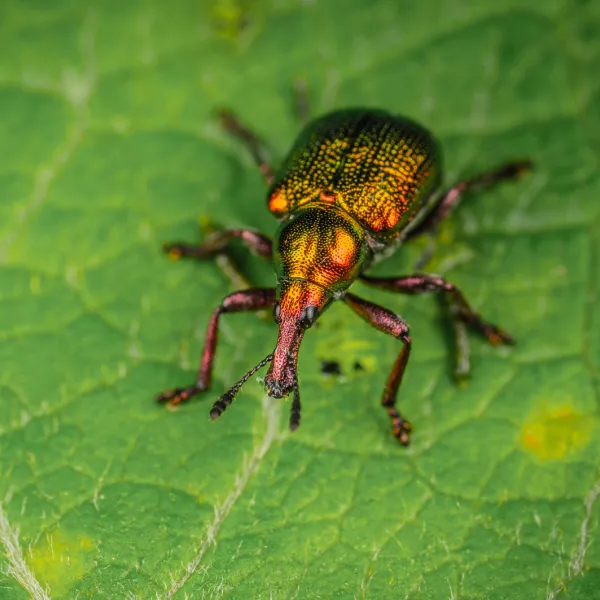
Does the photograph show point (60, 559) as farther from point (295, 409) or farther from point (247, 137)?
point (247, 137)

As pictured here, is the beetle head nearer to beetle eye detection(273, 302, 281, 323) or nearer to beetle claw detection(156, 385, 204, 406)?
beetle eye detection(273, 302, 281, 323)

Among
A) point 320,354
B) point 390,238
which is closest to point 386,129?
point 390,238

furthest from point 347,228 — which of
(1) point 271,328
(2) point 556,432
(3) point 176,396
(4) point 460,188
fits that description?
(2) point 556,432

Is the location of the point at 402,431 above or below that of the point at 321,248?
below

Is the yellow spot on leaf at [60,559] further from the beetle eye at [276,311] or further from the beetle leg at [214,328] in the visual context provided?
the beetle eye at [276,311]

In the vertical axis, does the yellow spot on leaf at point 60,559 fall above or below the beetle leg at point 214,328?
below

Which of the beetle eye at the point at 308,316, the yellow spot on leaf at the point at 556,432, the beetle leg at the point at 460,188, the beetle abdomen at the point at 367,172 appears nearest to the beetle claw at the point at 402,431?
the yellow spot on leaf at the point at 556,432
